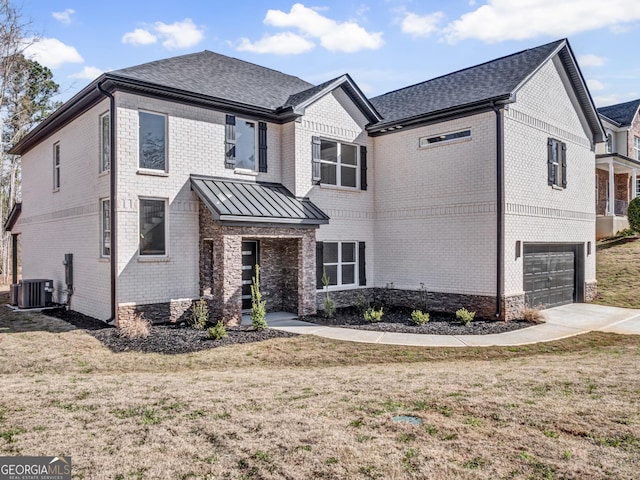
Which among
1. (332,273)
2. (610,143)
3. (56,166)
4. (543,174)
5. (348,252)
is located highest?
(610,143)

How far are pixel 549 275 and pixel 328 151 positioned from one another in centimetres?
858

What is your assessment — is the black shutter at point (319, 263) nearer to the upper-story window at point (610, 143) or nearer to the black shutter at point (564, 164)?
the black shutter at point (564, 164)

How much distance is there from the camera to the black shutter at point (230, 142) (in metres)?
13.4

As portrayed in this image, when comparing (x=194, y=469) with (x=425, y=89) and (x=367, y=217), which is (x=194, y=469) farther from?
(x=425, y=89)

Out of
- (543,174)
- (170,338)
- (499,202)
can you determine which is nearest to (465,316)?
(499,202)

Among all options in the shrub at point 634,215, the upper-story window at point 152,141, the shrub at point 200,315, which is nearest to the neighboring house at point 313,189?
the upper-story window at point 152,141

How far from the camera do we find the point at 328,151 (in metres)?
15.4

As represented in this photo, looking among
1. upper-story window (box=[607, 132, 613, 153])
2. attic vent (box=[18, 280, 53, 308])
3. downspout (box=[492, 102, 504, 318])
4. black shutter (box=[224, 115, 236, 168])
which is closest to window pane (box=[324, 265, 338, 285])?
black shutter (box=[224, 115, 236, 168])

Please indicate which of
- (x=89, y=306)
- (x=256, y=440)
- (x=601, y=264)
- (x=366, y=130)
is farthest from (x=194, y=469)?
(x=601, y=264)

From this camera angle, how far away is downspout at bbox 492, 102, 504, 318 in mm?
12859

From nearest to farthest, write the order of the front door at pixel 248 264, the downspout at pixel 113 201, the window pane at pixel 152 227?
the downspout at pixel 113 201
the window pane at pixel 152 227
the front door at pixel 248 264

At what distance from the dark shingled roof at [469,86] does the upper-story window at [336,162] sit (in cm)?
173

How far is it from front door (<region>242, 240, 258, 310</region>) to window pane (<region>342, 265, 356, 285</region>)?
10.7ft

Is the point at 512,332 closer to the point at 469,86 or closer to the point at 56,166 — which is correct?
the point at 469,86
